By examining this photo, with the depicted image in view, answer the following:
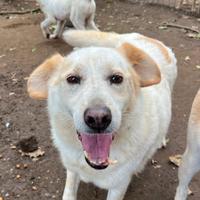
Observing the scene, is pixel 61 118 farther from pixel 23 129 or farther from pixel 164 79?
pixel 23 129

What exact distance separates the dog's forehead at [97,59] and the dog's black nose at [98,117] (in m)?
0.33

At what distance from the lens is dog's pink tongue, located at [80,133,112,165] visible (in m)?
2.41

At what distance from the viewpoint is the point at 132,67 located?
2594 millimetres

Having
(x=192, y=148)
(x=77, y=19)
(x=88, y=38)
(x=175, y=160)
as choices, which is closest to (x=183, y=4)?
(x=77, y=19)

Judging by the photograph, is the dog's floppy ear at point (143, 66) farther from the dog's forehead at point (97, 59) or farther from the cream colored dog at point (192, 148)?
the cream colored dog at point (192, 148)

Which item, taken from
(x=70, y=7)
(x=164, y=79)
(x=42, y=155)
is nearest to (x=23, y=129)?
(x=42, y=155)

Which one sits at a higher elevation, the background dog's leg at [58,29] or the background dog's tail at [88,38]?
the background dog's tail at [88,38]

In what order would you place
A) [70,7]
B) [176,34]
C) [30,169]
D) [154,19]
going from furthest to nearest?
[154,19], [176,34], [70,7], [30,169]

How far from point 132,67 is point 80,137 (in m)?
0.52

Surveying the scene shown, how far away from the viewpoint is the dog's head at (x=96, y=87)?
218 centimetres

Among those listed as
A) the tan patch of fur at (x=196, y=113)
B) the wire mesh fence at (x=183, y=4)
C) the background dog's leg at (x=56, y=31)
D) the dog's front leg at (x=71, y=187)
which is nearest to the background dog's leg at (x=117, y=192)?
the dog's front leg at (x=71, y=187)

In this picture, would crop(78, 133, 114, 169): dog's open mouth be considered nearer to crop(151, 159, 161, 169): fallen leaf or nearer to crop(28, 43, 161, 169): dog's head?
crop(28, 43, 161, 169): dog's head

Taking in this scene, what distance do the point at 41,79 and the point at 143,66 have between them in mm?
617

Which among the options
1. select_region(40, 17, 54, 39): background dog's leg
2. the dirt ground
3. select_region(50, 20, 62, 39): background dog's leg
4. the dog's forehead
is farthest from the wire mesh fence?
the dog's forehead
